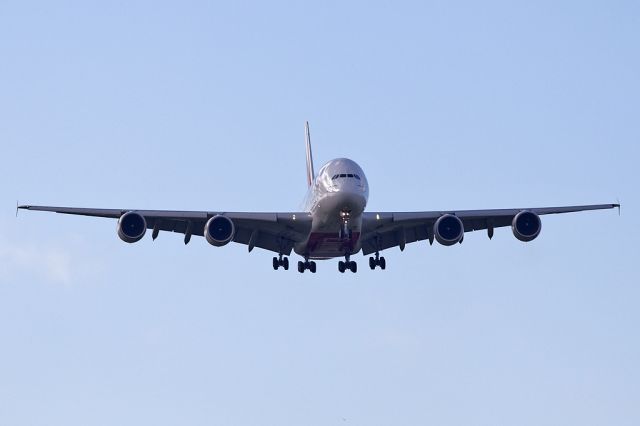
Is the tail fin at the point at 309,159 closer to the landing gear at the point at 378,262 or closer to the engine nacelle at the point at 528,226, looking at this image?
the landing gear at the point at 378,262

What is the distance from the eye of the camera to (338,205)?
56.2 m

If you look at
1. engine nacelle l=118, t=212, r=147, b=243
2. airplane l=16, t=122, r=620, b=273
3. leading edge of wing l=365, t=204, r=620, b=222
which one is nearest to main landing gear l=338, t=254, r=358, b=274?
airplane l=16, t=122, r=620, b=273

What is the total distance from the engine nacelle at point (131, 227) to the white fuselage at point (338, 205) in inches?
306

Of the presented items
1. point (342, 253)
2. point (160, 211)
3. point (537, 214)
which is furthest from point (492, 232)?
point (160, 211)

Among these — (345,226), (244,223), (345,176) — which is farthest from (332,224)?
(244,223)

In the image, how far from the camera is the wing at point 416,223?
5953 centimetres

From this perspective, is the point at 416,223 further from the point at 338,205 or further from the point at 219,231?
the point at 219,231

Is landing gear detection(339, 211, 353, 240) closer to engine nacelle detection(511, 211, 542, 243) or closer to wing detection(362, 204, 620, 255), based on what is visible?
wing detection(362, 204, 620, 255)

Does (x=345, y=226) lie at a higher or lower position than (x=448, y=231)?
lower

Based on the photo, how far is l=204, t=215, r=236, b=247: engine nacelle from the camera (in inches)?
2258

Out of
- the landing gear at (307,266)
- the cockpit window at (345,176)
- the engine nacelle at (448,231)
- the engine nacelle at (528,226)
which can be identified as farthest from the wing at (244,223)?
the engine nacelle at (528,226)

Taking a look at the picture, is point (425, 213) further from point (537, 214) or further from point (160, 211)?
point (160, 211)

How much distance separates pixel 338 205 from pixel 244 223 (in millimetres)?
5609

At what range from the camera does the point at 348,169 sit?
57.0 metres
